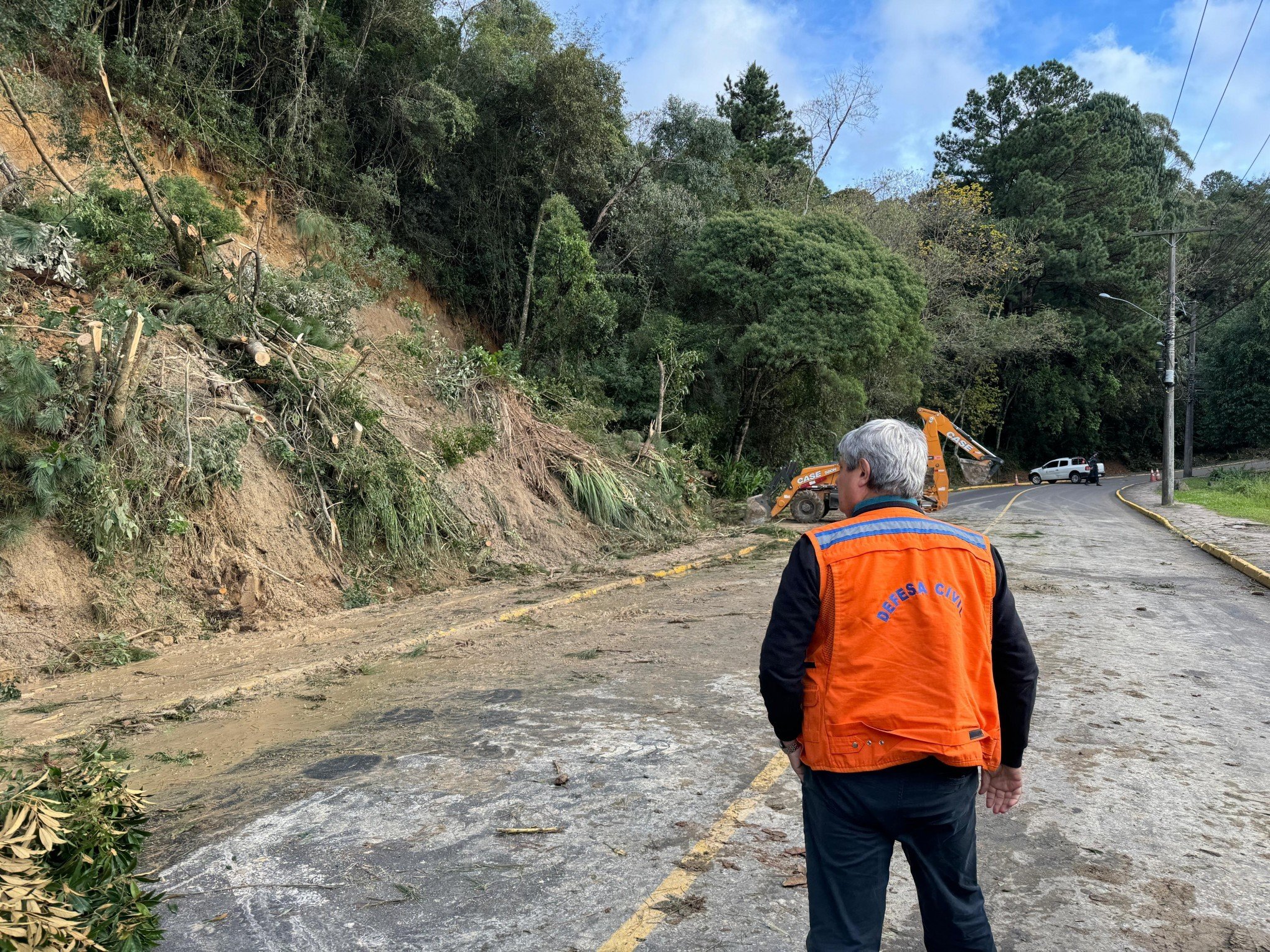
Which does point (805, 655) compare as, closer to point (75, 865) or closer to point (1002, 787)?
point (1002, 787)

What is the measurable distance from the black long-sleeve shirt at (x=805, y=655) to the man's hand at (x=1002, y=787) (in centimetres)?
3

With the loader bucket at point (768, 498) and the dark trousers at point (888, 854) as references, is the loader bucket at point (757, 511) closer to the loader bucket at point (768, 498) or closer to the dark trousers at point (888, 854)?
the loader bucket at point (768, 498)

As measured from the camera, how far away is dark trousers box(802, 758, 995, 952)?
2314 millimetres

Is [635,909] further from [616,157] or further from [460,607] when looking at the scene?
[616,157]

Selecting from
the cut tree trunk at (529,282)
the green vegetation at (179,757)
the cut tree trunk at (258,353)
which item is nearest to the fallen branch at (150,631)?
the green vegetation at (179,757)

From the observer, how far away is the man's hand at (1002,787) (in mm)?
2592

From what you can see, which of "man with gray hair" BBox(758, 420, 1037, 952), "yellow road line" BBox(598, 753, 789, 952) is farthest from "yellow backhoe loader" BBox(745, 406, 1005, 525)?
"man with gray hair" BBox(758, 420, 1037, 952)

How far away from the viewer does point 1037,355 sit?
166 ft

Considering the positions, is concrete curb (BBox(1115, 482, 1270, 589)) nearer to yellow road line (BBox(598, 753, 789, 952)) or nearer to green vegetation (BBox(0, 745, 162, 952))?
yellow road line (BBox(598, 753, 789, 952))

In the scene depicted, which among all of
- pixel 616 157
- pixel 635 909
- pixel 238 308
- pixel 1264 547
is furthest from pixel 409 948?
pixel 616 157

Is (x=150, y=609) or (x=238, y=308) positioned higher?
(x=238, y=308)

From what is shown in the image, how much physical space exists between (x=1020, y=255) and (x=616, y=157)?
35.6 meters

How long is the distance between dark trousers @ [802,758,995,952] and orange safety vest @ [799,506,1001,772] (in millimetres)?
70

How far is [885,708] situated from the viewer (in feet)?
7.61
